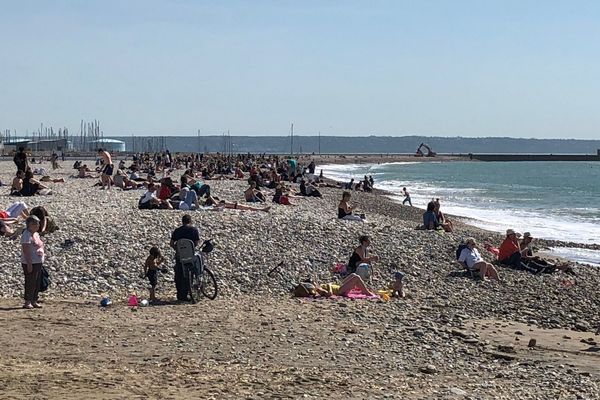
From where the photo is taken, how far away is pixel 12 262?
13570 millimetres

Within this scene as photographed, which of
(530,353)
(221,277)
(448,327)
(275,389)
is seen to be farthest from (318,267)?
(275,389)

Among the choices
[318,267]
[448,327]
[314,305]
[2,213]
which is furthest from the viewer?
[2,213]

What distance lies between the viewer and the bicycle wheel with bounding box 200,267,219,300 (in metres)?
12.6

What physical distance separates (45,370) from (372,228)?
40.9 ft

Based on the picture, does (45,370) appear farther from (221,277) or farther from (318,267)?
(318,267)

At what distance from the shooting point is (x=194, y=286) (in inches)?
484

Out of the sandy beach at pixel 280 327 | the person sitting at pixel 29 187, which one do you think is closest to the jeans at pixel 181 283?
the sandy beach at pixel 280 327

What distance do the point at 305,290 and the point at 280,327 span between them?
7.78 feet

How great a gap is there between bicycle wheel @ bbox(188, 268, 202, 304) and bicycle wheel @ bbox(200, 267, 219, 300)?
139 mm

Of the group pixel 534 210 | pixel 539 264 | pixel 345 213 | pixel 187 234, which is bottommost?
pixel 534 210

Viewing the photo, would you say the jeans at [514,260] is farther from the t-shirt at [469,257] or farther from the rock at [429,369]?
the rock at [429,369]

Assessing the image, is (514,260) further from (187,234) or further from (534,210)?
(534,210)

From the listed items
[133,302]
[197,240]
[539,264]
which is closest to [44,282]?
[133,302]

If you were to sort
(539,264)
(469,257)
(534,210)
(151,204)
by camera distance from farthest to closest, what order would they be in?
1. (534,210)
2. (151,204)
3. (539,264)
4. (469,257)
